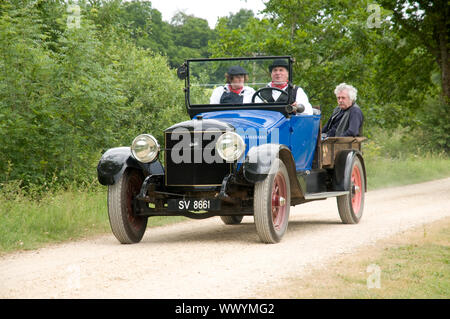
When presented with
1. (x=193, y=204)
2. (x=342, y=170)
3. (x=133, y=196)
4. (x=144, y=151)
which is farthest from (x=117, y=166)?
(x=342, y=170)

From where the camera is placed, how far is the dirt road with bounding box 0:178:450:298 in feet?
17.9

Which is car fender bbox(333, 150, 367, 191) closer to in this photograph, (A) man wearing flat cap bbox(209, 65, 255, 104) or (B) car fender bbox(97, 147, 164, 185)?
(A) man wearing flat cap bbox(209, 65, 255, 104)

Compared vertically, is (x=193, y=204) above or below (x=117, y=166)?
below

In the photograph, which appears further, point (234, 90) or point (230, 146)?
point (234, 90)

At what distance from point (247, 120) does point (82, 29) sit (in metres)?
5.20

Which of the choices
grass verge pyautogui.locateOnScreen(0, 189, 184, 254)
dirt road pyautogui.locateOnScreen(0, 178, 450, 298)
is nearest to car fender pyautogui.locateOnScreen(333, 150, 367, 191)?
dirt road pyautogui.locateOnScreen(0, 178, 450, 298)

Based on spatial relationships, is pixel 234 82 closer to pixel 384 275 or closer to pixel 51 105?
pixel 384 275

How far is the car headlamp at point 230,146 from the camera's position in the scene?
787 centimetres

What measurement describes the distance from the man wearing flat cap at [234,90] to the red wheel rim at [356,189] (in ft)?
7.92

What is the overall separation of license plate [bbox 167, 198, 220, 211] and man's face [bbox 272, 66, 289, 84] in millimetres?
2238

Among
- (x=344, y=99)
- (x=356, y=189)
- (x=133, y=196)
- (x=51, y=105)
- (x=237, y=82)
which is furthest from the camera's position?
(x=51, y=105)

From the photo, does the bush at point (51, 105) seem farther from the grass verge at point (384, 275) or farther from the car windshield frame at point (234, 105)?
the grass verge at point (384, 275)

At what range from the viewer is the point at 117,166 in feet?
26.8

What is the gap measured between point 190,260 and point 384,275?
1.93 metres
